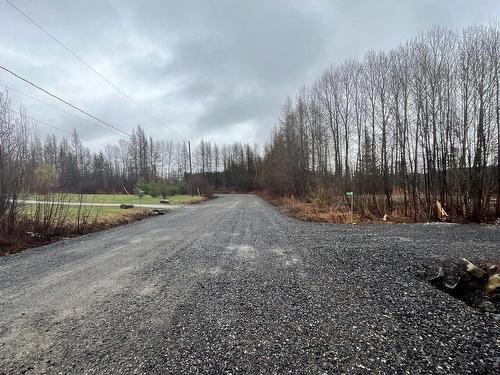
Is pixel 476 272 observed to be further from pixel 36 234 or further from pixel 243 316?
pixel 36 234

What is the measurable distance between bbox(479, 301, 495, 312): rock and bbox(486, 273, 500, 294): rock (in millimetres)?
301

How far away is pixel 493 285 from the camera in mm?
3672

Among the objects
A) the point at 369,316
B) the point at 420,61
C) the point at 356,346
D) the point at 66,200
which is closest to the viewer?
the point at 356,346

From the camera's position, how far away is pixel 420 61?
1304 centimetres

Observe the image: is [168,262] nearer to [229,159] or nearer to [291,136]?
[291,136]

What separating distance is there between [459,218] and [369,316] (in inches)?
412

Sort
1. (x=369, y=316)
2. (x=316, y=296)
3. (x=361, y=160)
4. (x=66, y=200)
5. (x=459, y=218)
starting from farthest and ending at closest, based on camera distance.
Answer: (x=361, y=160)
(x=459, y=218)
(x=66, y=200)
(x=316, y=296)
(x=369, y=316)

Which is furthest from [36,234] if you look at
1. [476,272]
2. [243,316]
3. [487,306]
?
[476,272]

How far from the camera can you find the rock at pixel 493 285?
3.60 meters

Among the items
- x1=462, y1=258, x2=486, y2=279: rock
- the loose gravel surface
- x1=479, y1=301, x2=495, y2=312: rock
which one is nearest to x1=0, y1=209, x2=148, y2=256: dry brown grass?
the loose gravel surface

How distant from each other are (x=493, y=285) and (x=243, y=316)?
11.2ft

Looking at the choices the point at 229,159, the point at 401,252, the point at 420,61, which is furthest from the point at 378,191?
the point at 229,159

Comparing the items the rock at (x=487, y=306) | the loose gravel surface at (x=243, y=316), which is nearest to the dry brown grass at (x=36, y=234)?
the loose gravel surface at (x=243, y=316)

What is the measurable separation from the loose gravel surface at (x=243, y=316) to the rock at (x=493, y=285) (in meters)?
0.66
